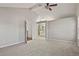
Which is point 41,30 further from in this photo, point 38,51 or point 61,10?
point 38,51

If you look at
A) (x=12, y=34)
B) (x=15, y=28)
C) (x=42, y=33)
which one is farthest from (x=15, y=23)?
(x=42, y=33)

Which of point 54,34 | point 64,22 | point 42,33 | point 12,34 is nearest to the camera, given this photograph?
point 12,34

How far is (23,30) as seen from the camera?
6.78 meters

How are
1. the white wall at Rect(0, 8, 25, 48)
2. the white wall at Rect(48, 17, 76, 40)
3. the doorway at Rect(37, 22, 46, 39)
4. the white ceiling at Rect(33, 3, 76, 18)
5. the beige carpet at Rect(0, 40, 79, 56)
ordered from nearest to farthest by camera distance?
the beige carpet at Rect(0, 40, 79, 56) → the white wall at Rect(0, 8, 25, 48) → the white ceiling at Rect(33, 3, 76, 18) → the white wall at Rect(48, 17, 76, 40) → the doorway at Rect(37, 22, 46, 39)

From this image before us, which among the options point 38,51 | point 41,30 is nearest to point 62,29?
point 41,30

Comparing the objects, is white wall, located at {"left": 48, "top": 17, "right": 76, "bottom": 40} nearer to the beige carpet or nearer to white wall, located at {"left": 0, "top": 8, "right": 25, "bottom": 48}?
the beige carpet

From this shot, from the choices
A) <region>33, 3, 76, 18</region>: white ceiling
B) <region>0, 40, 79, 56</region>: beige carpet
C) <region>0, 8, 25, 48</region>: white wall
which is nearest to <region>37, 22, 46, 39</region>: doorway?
<region>33, 3, 76, 18</region>: white ceiling

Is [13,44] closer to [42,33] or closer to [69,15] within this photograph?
[69,15]

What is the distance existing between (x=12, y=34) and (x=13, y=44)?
0.63 metres

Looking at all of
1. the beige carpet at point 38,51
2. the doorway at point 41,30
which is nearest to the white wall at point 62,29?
the doorway at point 41,30

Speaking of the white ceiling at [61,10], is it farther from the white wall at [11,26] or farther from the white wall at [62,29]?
the white wall at [11,26]

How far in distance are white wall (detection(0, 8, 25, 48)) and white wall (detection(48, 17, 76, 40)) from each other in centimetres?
296

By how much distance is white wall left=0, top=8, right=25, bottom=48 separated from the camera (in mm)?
5246

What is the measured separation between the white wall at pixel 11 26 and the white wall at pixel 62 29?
296cm
